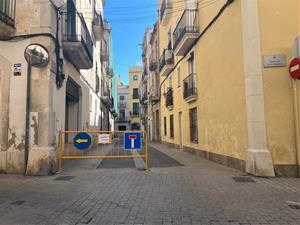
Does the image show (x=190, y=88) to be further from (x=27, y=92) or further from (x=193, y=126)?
(x=27, y=92)

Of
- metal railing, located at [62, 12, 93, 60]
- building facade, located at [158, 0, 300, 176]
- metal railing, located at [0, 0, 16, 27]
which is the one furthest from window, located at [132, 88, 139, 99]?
metal railing, located at [0, 0, 16, 27]

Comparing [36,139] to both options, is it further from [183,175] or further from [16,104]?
[183,175]

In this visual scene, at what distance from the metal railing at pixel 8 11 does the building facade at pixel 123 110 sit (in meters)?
52.8

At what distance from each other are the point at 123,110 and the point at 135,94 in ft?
32.1

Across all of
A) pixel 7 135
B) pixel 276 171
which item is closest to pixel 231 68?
pixel 276 171

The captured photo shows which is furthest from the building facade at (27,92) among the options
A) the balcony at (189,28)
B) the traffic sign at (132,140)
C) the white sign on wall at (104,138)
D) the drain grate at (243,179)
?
the balcony at (189,28)

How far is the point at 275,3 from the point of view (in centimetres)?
770

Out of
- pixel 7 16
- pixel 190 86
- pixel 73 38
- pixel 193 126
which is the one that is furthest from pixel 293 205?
pixel 190 86

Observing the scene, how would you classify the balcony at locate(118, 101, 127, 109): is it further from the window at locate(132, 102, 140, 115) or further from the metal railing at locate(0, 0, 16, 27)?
the metal railing at locate(0, 0, 16, 27)

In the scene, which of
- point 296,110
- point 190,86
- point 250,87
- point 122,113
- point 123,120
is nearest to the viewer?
point 296,110

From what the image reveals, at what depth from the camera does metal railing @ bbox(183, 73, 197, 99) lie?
13133mm

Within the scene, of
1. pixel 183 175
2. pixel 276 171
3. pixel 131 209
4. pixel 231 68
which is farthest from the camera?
pixel 231 68

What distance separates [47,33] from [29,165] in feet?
13.7

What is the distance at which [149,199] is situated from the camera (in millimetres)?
5336
